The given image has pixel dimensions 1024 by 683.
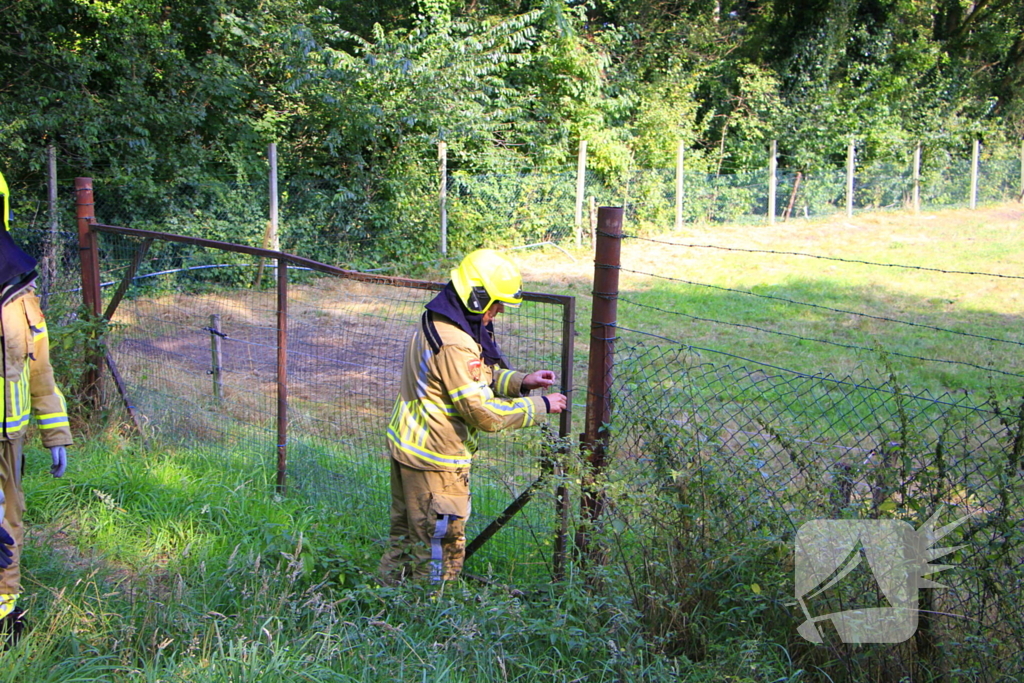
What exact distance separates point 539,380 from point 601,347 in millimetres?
302

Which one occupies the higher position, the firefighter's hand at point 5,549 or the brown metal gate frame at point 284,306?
the brown metal gate frame at point 284,306

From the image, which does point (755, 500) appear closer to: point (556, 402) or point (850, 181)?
point (556, 402)

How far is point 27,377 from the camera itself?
137 inches

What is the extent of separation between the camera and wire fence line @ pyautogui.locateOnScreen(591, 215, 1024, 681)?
2654mm

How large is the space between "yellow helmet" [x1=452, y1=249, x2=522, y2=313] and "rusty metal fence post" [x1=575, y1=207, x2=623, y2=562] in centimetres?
38

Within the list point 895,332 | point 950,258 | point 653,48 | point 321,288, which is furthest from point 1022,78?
point 321,288

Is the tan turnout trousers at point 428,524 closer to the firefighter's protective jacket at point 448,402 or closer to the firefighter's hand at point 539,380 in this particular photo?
the firefighter's protective jacket at point 448,402

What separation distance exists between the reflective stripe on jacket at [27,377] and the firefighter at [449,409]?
143cm

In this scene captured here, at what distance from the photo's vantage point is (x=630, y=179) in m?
19.2

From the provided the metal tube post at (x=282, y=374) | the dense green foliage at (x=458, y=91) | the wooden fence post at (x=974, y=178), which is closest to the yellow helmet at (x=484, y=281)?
the metal tube post at (x=282, y=374)

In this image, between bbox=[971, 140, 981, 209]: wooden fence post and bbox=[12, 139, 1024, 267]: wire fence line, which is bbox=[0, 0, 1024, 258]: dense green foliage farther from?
bbox=[971, 140, 981, 209]: wooden fence post

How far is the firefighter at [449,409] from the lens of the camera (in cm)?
348

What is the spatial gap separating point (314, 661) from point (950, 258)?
1548 centimetres

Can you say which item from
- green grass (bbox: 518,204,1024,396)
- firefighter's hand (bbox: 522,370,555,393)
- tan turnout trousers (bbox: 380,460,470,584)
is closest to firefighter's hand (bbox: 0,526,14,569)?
tan turnout trousers (bbox: 380,460,470,584)
